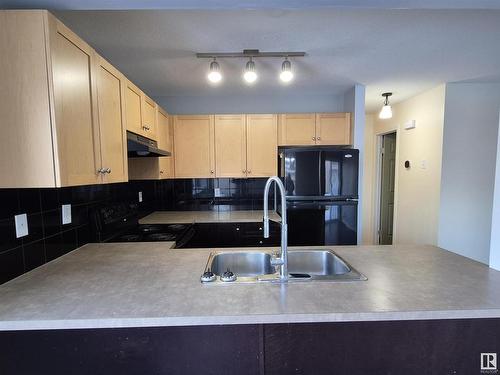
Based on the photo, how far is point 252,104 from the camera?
10.8 feet

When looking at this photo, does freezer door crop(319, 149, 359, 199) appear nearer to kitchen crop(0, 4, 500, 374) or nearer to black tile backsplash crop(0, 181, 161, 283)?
kitchen crop(0, 4, 500, 374)

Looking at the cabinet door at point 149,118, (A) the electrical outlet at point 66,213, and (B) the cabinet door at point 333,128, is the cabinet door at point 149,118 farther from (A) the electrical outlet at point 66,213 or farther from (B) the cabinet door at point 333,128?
(B) the cabinet door at point 333,128

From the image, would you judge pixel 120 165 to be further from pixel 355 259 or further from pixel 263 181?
pixel 263 181

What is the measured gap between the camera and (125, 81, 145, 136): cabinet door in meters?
1.76

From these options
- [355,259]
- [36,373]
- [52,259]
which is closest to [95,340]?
[36,373]

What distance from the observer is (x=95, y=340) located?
0.92 meters

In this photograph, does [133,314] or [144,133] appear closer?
[133,314]

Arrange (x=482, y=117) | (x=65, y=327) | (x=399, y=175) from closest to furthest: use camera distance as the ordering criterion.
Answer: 1. (x=65, y=327)
2. (x=482, y=117)
3. (x=399, y=175)

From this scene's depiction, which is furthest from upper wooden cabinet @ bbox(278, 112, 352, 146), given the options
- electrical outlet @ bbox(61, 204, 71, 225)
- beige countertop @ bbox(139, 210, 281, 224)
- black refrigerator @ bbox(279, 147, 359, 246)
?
electrical outlet @ bbox(61, 204, 71, 225)

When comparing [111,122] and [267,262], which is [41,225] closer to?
[111,122]

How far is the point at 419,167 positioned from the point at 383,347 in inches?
121

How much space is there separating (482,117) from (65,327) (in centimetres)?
415

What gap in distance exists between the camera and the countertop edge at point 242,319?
2.72 ft

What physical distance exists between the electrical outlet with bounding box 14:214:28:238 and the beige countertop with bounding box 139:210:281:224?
53.5 inches
